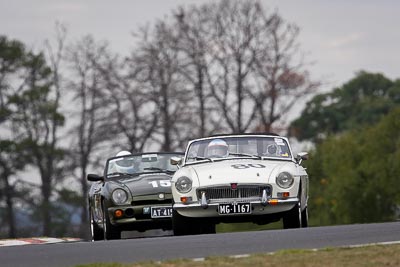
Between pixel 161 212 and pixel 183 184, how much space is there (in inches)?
81.7

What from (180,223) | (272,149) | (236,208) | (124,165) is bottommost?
(180,223)

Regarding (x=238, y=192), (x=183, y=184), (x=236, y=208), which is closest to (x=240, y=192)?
(x=238, y=192)

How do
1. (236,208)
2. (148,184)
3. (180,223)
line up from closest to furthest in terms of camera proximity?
1. (236,208)
2. (180,223)
3. (148,184)

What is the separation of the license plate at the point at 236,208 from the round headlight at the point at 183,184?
0.57 meters

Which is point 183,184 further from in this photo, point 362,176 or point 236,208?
point 362,176

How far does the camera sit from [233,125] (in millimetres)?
58875

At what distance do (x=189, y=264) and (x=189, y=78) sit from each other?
4639cm

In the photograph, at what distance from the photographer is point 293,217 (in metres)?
18.8

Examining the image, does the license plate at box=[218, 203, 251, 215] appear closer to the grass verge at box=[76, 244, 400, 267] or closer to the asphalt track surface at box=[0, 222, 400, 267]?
the asphalt track surface at box=[0, 222, 400, 267]

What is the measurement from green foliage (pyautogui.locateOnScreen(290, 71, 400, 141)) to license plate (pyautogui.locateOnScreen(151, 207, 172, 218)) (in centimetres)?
7424

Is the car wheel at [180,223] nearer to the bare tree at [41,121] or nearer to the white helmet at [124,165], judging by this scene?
the white helmet at [124,165]

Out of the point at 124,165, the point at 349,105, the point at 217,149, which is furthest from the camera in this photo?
the point at 349,105

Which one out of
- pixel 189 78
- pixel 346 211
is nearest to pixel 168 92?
pixel 189 78

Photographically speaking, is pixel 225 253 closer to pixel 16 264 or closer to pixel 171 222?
pixel 16 264
